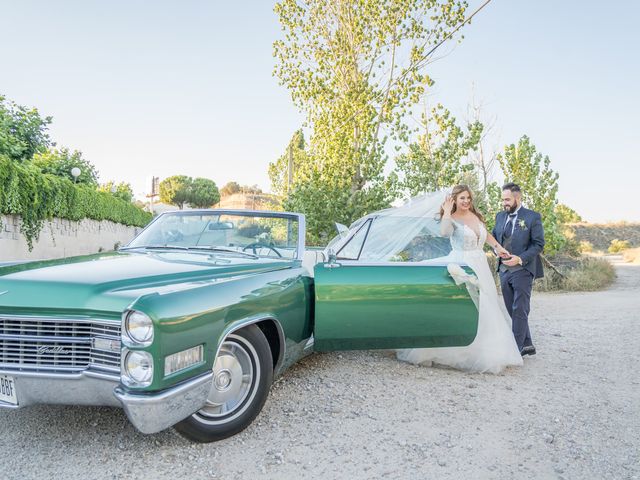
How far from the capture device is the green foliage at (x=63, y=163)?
16.0 m

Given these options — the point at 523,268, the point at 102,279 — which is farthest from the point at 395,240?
the point at 102,279

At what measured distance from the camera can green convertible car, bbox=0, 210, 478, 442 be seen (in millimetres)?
2422

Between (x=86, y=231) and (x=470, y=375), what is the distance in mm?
13906

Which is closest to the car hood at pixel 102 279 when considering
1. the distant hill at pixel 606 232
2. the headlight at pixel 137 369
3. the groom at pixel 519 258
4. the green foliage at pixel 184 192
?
the headlight at pixel 137 369

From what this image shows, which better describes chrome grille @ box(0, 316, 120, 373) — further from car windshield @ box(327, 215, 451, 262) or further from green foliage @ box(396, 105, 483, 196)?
green foliage @ box(396, 105, 483, 196)

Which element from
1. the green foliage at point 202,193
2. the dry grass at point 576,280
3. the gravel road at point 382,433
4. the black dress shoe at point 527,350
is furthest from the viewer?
the green foliage at point 202,193

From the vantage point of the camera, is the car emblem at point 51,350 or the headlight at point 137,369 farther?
the car emblem at point 51,350

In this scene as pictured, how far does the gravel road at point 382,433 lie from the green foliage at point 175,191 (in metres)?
54.3

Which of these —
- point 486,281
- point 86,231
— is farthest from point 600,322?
point 86,231

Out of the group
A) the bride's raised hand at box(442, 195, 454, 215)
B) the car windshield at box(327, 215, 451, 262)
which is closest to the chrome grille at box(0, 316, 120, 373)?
the car windshield at box(327, 215, 451, 262)

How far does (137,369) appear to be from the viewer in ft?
7.80

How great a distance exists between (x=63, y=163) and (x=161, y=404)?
57.0 ft

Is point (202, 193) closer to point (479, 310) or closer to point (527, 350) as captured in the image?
point (527, 350)

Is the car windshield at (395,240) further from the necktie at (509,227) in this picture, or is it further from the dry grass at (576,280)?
the dry grass at (576,280)
